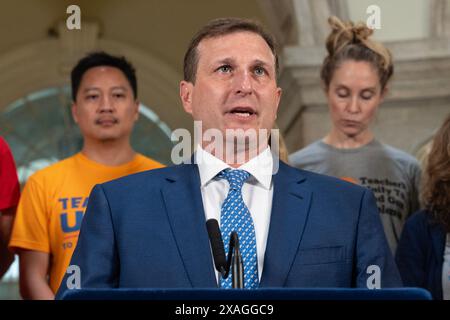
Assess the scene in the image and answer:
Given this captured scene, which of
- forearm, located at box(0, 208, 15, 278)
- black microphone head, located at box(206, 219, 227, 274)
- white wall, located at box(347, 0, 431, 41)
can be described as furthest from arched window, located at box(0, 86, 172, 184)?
black microphone head, located at box(206, 219, 227, 274)

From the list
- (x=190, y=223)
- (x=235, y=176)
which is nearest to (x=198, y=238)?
(x=190, y=223)

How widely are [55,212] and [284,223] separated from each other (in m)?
1.32

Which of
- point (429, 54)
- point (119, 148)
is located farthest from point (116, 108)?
point (429, 54)

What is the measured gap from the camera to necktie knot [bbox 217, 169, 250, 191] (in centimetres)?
264

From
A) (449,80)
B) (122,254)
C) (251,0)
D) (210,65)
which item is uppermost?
(251,0)

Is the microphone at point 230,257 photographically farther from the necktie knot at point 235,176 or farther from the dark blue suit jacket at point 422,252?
the dark blue suit jacket at point 422,252

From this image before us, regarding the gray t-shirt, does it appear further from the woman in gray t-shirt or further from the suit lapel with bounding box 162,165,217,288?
the suit lapel with bounding box 162,165,217,288

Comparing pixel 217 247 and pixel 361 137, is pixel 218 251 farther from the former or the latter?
pixel 361 137

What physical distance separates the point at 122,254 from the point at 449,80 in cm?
384

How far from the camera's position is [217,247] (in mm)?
2230

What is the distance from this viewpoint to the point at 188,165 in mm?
2754

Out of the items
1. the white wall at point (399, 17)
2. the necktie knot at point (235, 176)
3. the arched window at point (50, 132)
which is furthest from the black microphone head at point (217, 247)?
the arched window at point (50, 132)

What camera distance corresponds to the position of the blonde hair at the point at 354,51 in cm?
410

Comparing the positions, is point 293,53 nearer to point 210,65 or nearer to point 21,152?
point 210,65
